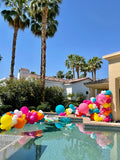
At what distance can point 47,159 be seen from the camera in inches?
173

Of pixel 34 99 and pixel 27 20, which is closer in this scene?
pixel 34 99

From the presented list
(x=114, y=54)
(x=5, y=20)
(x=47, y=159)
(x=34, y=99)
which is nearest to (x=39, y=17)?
(x=5, y=20)

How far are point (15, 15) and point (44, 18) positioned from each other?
4482 millimetres

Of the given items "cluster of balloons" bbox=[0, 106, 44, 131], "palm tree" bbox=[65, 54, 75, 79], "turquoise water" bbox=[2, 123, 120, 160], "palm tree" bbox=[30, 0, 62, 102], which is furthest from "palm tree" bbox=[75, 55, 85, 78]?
"turquoise water" bbox=[2, 123, 120, 160]

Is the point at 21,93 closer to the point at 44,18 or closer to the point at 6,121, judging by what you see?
the point at 6,121

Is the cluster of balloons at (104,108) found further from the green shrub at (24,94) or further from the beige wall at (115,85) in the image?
the green shrub at (24,94)

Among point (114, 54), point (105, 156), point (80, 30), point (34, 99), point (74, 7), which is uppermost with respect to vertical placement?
point (74, 7)

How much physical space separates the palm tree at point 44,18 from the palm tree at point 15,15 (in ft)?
5.59

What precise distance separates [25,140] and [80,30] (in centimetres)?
1592

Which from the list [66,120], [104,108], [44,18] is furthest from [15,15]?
[104,108]

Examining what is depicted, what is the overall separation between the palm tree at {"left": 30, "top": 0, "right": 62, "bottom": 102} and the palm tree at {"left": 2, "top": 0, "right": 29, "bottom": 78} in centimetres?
170

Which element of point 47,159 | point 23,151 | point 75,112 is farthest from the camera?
point 75,112

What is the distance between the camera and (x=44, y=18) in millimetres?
16656

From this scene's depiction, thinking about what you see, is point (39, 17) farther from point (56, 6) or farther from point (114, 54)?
point (114, 54)
